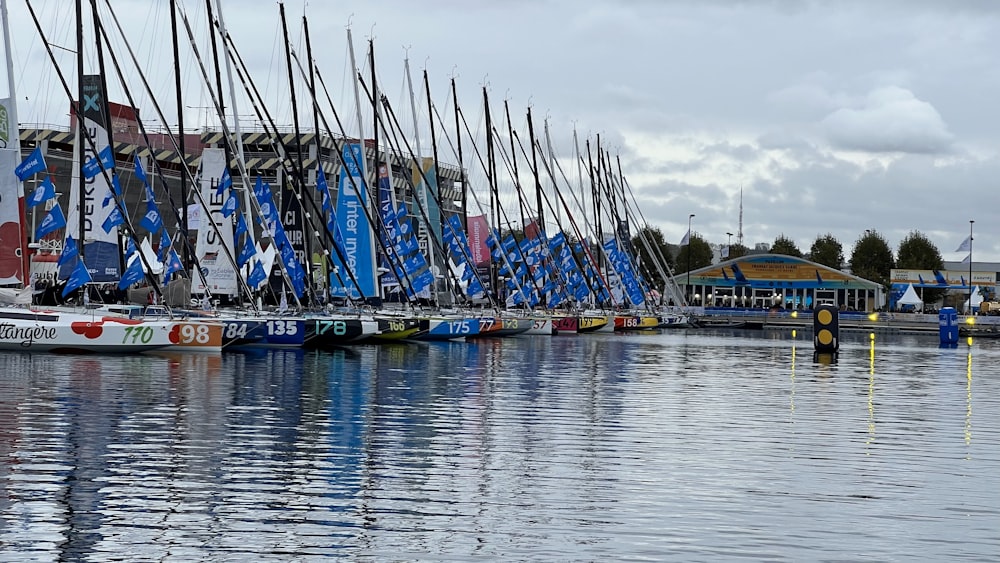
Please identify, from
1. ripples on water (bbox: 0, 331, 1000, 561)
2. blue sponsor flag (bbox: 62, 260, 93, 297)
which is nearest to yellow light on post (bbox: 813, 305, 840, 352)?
ripples on water (bbox: 0, 331, 1000, 561)

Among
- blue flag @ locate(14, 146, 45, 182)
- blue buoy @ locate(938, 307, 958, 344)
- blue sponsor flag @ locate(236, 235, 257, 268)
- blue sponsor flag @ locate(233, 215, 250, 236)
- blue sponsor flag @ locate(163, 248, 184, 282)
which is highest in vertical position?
blue flag @ locate(14, 146, 45, 182)

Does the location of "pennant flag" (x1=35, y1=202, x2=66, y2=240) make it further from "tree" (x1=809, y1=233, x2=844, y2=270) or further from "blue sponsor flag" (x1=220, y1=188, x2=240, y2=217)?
"tree" (x1=809, y1=233, x2=844, y2=270)

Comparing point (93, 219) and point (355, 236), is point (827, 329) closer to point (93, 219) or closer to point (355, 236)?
point (355, 236)

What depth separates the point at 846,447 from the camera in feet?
76.1

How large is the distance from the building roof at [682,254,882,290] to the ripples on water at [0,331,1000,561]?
4257 inches

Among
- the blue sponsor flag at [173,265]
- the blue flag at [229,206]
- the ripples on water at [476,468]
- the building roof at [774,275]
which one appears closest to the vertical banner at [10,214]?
the ripples on water at [476,468]

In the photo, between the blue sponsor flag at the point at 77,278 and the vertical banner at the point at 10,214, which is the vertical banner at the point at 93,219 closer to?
the blue sponsor flag at the point at 77,278

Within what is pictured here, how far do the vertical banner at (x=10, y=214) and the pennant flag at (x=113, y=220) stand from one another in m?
2.80

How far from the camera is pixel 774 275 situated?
476 ft

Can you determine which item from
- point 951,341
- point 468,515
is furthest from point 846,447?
point 951,341

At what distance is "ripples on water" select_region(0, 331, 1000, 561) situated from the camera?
13.9m

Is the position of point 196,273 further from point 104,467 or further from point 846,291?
point 846,291

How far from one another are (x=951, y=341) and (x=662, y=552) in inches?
3025

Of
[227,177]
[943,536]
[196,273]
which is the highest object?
[227,177]
